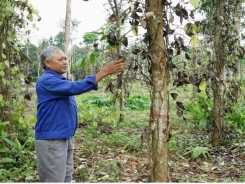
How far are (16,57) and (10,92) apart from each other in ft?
2.41

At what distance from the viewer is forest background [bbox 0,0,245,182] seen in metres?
2.69

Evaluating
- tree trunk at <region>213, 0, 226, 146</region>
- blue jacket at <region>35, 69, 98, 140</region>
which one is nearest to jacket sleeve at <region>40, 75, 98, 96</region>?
blue jacket at <region>35, 69, 98, 140</region>

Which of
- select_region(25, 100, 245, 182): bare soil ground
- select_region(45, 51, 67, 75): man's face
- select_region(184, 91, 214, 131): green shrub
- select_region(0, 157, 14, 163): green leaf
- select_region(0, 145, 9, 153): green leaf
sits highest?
select_region(45, 51, 67, 75): man's face

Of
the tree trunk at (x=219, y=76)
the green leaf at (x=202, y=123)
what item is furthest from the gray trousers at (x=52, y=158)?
the green leaf at (x=202, y=123)

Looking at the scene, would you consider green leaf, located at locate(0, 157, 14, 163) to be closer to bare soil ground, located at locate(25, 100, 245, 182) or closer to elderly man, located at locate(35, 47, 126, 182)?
bare soil ground, located at locate(25, 100, 245, 182)

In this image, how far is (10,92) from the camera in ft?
15.8

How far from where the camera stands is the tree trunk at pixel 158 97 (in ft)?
8.79

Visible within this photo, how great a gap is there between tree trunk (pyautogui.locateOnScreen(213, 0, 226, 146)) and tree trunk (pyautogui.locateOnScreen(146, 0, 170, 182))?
2.74m

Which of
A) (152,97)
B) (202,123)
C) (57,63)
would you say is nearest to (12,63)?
(57,63)

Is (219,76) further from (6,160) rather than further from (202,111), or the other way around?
(6,160)

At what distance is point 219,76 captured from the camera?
5297mm

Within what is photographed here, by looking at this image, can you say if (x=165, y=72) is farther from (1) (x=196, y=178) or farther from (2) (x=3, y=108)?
(2) (x=3, y=108)

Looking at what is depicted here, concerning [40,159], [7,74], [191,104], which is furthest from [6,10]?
[191,104]

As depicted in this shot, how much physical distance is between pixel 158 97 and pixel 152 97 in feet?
0.22
